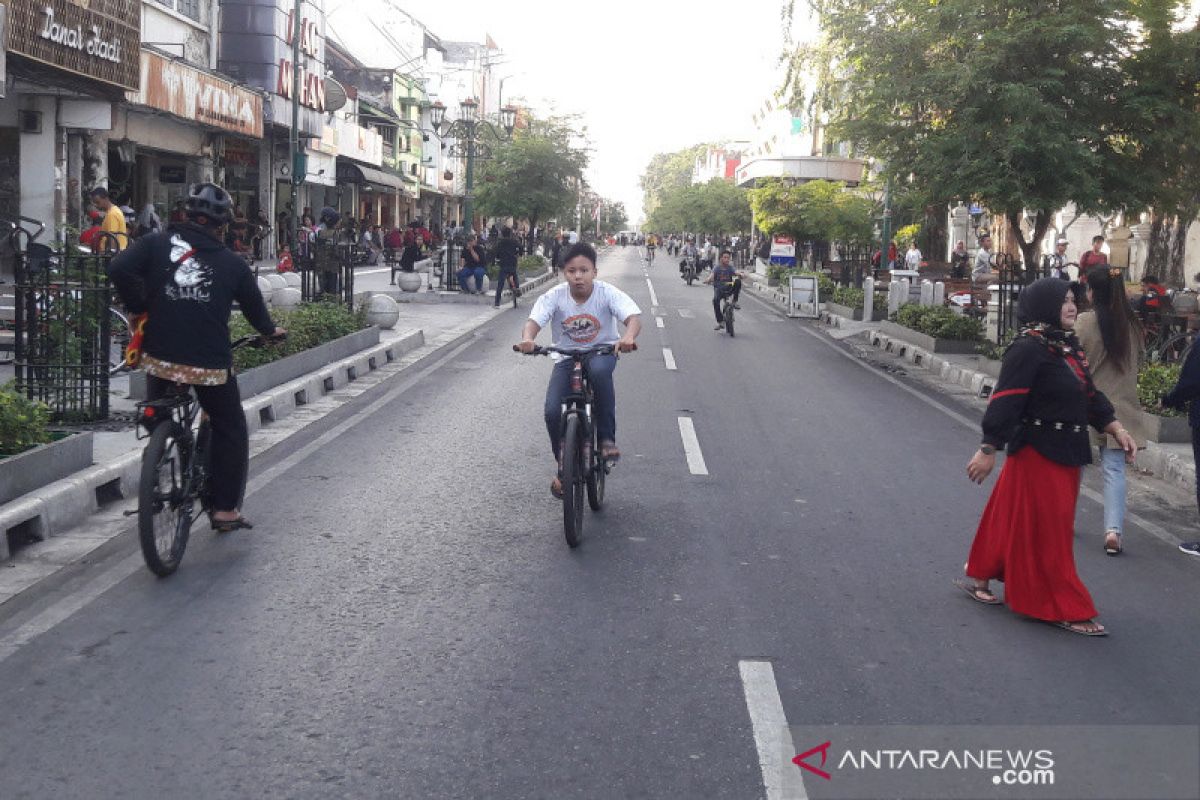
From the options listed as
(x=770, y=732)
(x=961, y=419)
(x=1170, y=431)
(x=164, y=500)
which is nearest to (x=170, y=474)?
(x=164, y=500)

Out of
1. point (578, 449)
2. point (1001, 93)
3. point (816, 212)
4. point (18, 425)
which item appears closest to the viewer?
point (578, 449)

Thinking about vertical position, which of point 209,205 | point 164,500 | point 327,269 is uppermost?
point 209,205

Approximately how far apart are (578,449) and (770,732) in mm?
2927

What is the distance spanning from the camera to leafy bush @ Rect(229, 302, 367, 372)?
41.3ft

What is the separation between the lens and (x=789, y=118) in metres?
83.5

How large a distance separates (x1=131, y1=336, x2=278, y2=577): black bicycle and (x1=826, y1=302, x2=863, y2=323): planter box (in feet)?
75.7

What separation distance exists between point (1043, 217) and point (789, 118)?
212ft

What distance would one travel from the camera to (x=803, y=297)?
30750mm

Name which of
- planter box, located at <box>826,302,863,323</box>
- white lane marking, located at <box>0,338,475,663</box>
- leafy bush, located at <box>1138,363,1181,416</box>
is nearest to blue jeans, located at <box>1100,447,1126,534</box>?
leafy bush, located at <box>1138,363,1181,416</box>

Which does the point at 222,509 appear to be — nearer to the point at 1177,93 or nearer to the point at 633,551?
the point at 633,551

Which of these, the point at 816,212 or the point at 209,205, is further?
the point at 816,212

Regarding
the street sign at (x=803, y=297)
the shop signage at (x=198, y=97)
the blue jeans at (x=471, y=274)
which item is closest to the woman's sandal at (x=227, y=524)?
the shop signage at (x=198, y=97)

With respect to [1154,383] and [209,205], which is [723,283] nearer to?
[1154,383]

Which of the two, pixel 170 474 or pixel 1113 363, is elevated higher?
pixel 1113 363
